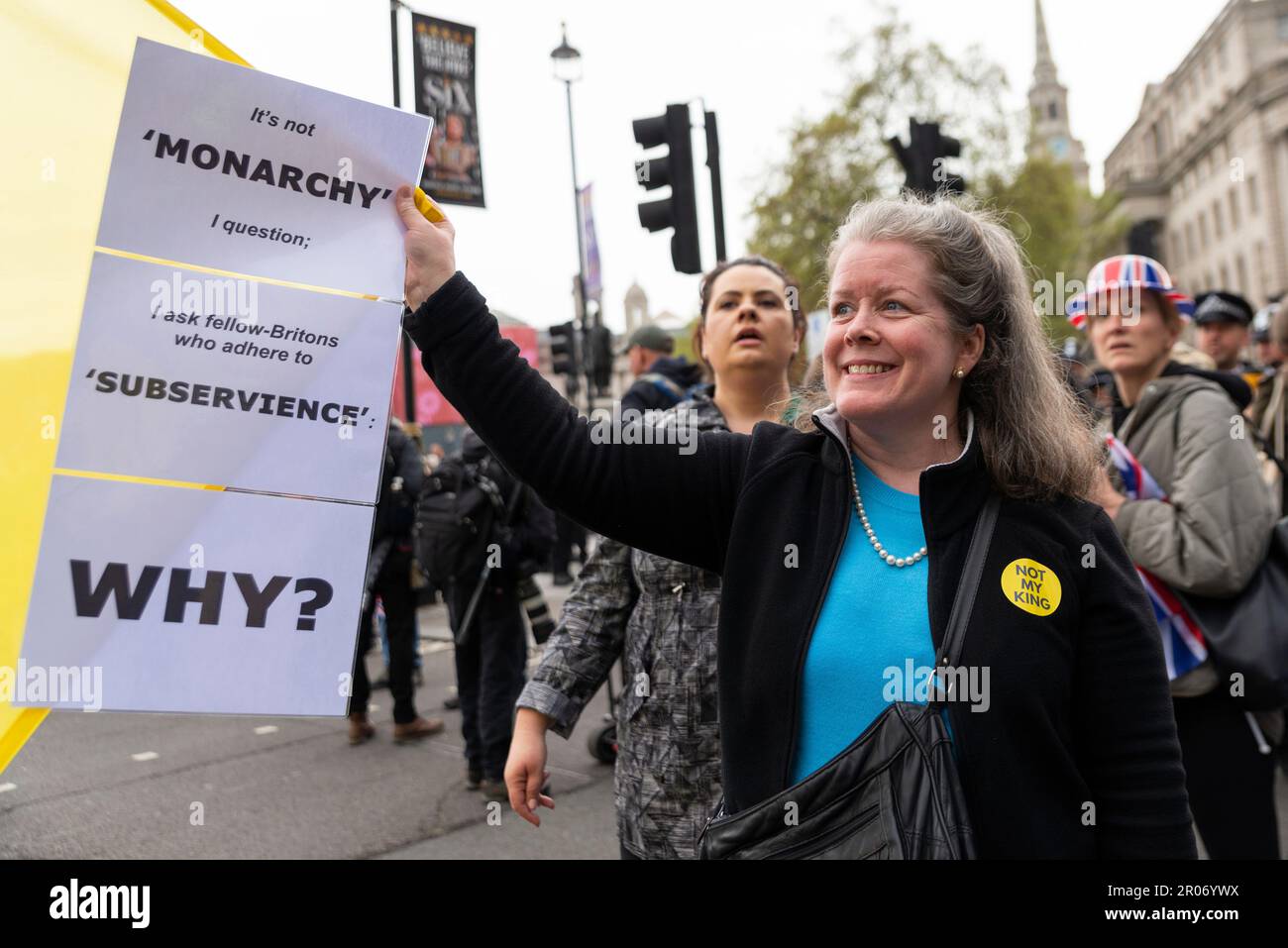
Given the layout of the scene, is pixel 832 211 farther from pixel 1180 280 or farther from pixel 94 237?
pixel 1180 280

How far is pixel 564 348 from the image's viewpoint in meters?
16.8

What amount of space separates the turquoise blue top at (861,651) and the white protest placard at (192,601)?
82cm

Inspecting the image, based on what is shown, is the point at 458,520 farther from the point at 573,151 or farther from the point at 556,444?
the point at 573,151

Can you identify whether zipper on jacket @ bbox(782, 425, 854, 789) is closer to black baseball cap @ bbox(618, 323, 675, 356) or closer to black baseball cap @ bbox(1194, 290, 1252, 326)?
black baseball cap @ bbox(1194, 290, 1252, 326)

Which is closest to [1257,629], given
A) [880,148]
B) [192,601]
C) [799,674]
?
[799,674]

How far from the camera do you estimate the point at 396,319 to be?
6.03ft

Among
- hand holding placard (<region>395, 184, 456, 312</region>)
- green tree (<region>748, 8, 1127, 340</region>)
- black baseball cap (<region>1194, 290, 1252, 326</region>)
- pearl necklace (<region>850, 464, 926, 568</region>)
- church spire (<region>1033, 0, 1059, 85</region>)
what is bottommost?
pearl necklace (<region>850, 464, 926, 568</region>)

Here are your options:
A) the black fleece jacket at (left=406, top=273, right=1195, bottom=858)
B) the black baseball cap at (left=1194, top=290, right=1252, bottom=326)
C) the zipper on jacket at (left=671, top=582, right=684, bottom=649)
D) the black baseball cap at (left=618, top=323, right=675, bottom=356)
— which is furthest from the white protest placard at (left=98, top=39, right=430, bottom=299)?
the black baseball cap at (left=618, top=323, right=675, bottom=356)

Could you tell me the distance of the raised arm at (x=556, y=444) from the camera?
1.69 meters

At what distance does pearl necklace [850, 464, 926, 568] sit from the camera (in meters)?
1.65

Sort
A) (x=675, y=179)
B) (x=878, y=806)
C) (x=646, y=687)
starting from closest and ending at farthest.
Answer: (x=878, y=806) < (x=646, y=687) < (x=675, y=179)

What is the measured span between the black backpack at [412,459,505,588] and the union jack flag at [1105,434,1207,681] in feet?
12.1

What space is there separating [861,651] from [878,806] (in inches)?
9.7
